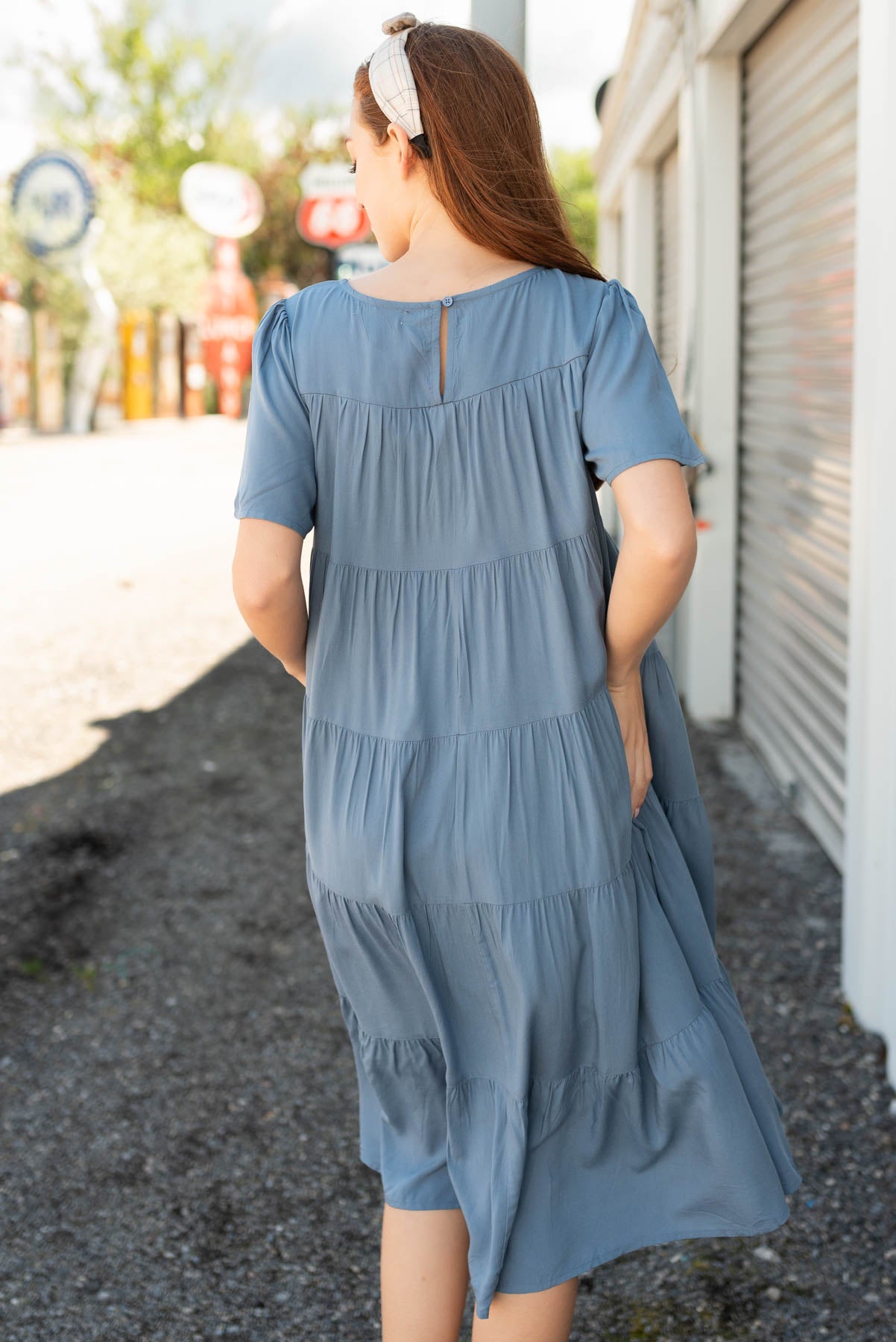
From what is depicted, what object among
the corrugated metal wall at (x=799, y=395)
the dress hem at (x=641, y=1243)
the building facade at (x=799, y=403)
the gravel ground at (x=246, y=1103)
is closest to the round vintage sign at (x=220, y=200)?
the building facade at (x=799, y=403)

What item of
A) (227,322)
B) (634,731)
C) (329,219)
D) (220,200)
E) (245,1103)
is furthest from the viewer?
(227,322)

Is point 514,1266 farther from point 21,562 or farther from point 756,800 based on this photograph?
point 21,562

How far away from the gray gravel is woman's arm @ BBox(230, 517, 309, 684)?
1423 millimetres

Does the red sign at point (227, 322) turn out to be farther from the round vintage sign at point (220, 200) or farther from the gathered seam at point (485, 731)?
the gathered seam at point (485, 731)

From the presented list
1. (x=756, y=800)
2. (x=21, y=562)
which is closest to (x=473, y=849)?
(x=756, y=800)

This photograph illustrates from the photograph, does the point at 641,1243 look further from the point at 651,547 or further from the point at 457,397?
the point at 457,397

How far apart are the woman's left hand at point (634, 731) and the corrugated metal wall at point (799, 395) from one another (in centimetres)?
269

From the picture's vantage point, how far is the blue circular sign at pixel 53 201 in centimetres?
2419

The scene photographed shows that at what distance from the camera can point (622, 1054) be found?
162 centimetres

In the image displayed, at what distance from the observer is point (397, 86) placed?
1.51 m

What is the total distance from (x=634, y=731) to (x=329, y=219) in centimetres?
1004

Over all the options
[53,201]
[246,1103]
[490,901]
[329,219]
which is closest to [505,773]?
[490,901]

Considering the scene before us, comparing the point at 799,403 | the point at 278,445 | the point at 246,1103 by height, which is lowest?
the point at 246,1103

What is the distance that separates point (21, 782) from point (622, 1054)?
4520 millimetres
